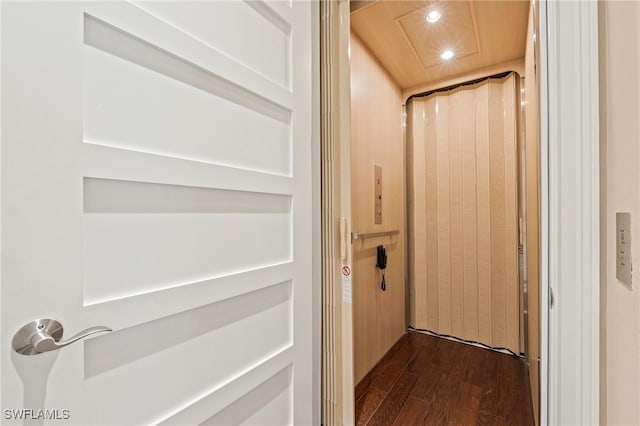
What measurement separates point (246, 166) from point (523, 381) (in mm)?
2292

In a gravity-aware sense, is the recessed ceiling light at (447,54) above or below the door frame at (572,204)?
above

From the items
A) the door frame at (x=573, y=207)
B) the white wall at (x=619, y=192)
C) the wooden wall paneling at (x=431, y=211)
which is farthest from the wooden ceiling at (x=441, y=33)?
the white wall at (x=619, y=192)

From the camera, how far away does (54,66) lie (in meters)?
0.51

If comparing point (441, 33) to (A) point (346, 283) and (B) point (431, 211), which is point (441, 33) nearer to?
(B) point (431, 211)

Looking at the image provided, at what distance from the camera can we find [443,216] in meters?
2.66

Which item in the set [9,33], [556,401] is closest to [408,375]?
[556,401]

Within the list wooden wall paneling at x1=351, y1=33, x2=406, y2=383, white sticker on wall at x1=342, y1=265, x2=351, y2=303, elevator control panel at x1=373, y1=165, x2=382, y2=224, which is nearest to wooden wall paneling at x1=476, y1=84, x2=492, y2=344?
wooden wall paneling at x1=351, y1=33, x2=406, y2=383

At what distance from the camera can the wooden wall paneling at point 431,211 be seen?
2695mm

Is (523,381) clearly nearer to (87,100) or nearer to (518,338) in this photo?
(518,338)

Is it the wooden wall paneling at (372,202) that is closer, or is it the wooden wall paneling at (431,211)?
the wooden wall paneling at (372,202)

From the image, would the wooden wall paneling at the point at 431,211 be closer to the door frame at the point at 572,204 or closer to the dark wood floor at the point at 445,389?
the dark wood floor at the point at 445,389

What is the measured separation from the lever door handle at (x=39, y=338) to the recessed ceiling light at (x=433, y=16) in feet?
7.16

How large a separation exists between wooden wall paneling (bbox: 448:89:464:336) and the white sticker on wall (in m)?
1.70

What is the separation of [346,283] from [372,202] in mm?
1009
